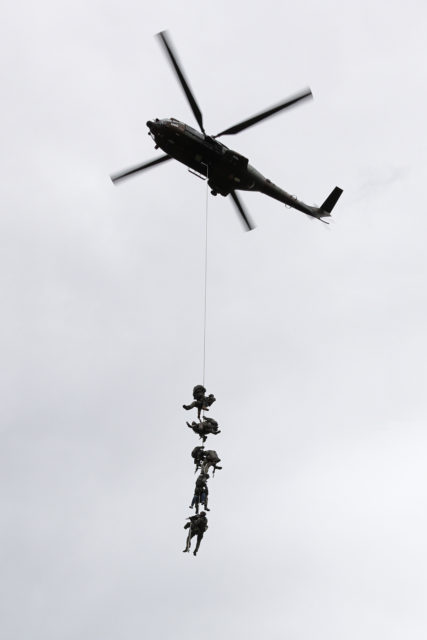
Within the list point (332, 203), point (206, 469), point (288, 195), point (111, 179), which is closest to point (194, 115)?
point (111, 179)

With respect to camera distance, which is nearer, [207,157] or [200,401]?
[200,401]

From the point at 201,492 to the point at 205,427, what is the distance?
2.07 meters

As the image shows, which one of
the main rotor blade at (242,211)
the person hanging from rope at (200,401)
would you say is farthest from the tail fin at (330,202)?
the person hanging from rope at (200,401)

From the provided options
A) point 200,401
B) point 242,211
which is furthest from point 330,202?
point 200,401

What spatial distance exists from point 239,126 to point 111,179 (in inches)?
216

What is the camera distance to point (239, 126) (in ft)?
117

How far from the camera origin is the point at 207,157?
3603 cm

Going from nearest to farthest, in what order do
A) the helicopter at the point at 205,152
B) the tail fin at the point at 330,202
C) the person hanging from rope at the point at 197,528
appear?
the person hanging from rope at the point at 197,528
the helicopter at the point at 205,152
the tail fin at the point at 330,202

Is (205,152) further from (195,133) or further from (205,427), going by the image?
(205,427)

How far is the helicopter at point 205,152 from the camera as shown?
35.1 metres

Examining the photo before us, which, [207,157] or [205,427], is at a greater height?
[207,157]

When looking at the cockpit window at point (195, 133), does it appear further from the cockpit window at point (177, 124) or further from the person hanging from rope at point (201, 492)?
the person hanging from rope at point (201, 492)

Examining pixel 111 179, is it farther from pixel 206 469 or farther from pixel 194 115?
pixel 206 469

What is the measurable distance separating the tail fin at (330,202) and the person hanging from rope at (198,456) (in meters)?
16.1
